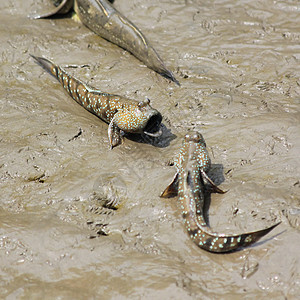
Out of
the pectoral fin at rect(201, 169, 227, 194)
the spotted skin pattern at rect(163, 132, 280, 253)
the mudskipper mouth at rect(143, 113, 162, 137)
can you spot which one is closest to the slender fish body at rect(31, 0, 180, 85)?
the mudskipper mouth at rect(143, 113, 162, 137)

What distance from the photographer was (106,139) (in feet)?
16.6

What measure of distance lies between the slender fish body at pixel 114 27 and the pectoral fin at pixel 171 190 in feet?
7.14

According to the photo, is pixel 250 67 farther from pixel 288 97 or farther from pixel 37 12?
pixel 37 12

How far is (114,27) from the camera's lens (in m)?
6.68

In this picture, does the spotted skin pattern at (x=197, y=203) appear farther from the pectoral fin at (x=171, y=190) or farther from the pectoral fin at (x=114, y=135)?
the pectoral fin at (x=114, y=135)

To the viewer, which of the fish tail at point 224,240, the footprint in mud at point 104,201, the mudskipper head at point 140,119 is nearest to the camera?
the fish tail at point 224,240

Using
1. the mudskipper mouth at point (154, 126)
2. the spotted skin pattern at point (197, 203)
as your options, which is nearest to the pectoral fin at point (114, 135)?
the mudskipper mouth at point (154, 126)

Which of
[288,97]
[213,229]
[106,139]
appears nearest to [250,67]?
[288,97]

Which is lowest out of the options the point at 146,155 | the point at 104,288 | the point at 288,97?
the point at 104,288

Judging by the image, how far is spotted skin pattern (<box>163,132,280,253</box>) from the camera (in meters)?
3.55

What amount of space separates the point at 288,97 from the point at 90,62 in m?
3.10

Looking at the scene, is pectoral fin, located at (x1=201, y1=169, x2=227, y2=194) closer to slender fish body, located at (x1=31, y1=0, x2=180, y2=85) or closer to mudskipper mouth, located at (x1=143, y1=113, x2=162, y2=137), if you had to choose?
mudskipper mouth, located at (x1=143, y1=113, x2=162, y2=137)

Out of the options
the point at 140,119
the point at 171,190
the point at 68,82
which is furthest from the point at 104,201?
the point at 68,82

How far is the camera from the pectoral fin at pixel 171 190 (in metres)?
4.12
